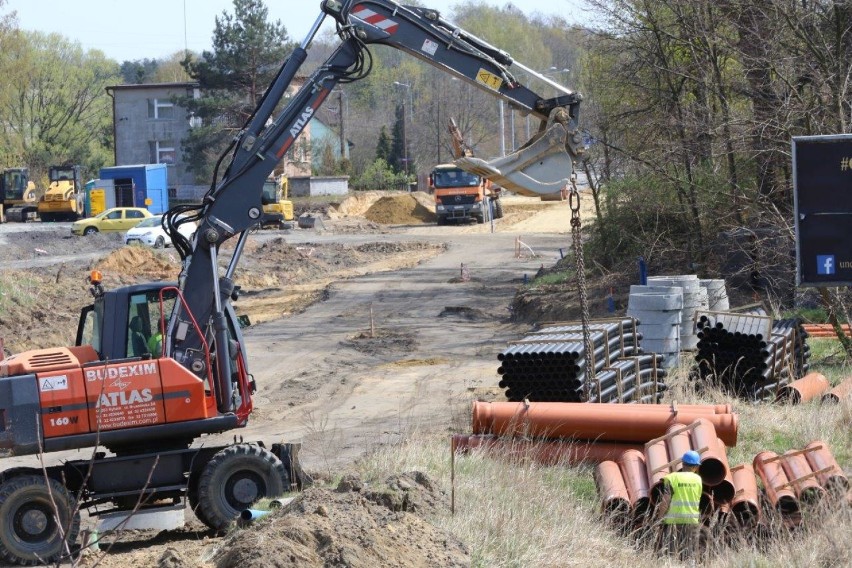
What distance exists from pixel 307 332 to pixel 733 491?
17926mm

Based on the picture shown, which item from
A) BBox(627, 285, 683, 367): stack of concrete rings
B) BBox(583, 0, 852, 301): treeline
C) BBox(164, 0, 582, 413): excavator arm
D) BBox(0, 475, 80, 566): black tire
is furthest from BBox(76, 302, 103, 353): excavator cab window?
BBox(583, 0, 852, 301): treeline

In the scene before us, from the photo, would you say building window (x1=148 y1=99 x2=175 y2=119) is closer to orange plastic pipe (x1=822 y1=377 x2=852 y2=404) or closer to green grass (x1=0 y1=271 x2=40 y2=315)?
green grass (x1=0 y1=271 x2=40 y2=315)

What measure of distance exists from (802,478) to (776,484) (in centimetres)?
30

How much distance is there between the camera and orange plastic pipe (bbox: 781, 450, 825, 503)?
390 inches

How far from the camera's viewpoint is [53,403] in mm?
10906

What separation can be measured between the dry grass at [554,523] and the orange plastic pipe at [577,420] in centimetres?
51

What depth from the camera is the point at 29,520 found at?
1086cm

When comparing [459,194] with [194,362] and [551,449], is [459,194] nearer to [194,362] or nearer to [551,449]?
[551,449]

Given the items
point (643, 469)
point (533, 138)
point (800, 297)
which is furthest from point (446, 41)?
point (800, 297)

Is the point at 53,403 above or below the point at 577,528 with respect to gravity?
above

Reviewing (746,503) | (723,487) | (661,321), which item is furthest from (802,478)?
(661,321)

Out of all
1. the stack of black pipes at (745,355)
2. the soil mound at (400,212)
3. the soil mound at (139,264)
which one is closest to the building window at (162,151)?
the soil mound at (400,212)

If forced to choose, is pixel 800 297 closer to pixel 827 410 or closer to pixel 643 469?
pixel 827 410

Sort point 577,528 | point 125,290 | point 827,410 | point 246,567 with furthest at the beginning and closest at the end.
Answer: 1. point 827,410
2. point 125,290
3. point 577,528
4. point 246,567
